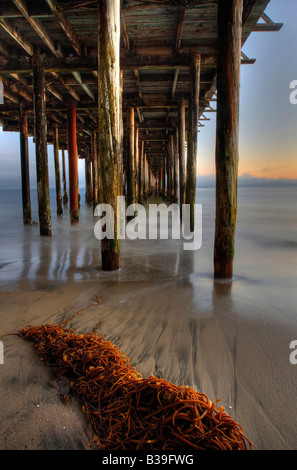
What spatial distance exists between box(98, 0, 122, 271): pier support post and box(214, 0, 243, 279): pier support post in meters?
1.27

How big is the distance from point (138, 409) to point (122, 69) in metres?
6.71

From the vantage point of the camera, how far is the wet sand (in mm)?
1486

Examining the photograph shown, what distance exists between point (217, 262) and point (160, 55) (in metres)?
5.25

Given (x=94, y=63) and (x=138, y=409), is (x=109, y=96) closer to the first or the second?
(x=138, y=409)

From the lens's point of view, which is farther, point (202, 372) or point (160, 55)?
point (160, 55)

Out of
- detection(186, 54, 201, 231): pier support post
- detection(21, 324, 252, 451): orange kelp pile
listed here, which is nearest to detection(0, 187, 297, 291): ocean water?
detection(186, 54, 201, 231): pier support post

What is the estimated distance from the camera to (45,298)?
3109 millimetres

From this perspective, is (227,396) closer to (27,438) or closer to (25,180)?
(27,438)

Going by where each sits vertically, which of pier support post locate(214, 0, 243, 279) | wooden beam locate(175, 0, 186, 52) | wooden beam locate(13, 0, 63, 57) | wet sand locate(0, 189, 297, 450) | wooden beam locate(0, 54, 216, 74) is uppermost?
wooden beam locate(175, 0, 186, 52)

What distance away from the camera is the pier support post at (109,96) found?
344 centimetres

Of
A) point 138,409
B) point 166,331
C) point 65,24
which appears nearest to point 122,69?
point 65,24

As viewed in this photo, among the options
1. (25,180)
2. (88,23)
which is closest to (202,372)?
(88,23)

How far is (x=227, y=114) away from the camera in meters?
3.27

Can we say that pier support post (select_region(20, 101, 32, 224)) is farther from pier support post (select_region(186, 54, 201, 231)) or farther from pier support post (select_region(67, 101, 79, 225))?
pier support post (select_region(186, 54, 201, 231))
